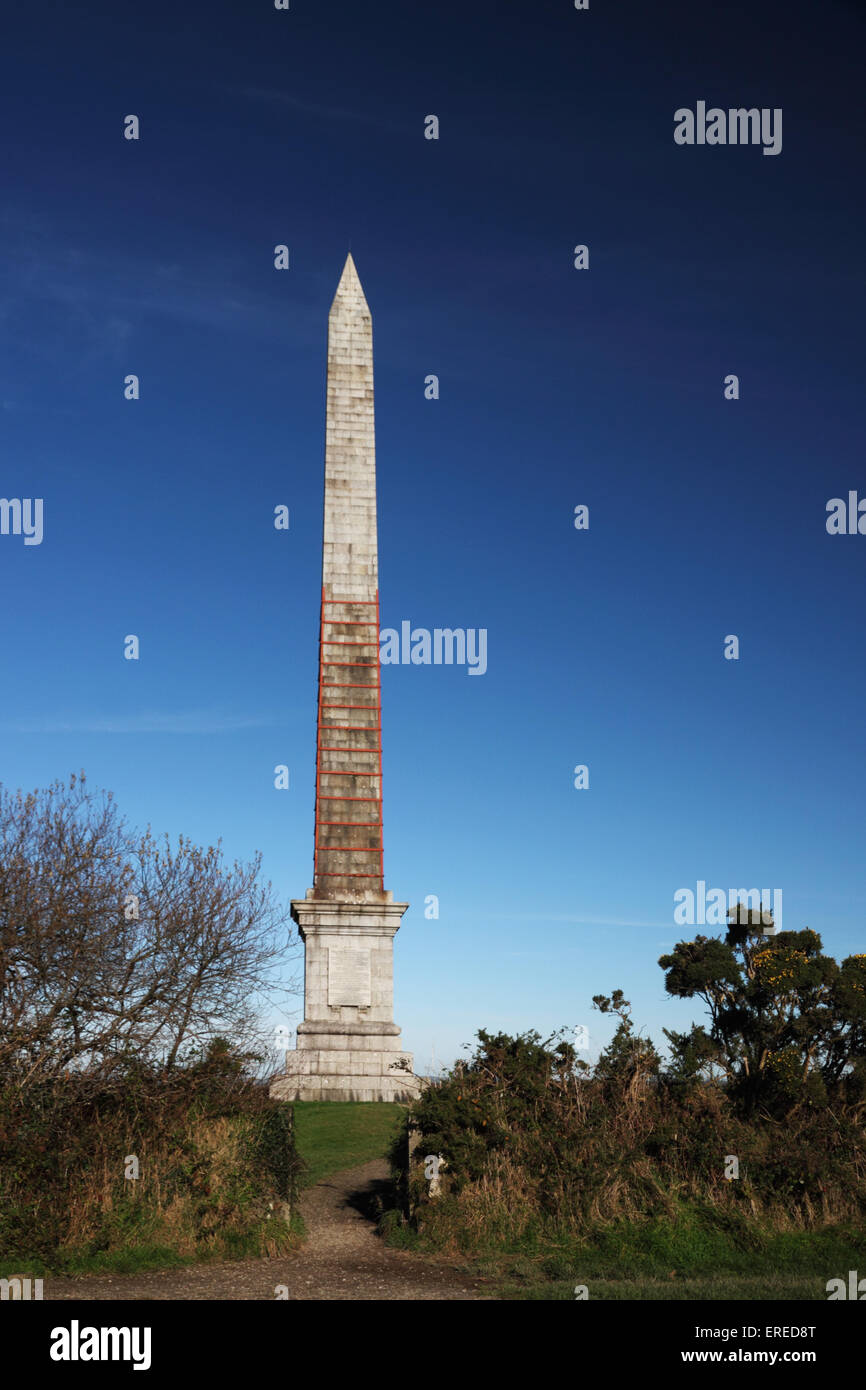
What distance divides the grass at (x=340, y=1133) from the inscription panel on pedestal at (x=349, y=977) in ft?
7.07

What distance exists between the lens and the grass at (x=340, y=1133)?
1842 centimetres

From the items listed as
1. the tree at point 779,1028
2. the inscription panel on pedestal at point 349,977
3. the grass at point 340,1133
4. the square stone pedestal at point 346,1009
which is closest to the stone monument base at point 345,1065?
the square stone pedestal at point 346,1009

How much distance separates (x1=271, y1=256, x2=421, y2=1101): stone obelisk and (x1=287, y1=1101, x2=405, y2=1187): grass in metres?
0.72

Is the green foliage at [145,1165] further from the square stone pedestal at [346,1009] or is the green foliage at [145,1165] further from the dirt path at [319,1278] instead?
the square stone pedestal at [346,1009]

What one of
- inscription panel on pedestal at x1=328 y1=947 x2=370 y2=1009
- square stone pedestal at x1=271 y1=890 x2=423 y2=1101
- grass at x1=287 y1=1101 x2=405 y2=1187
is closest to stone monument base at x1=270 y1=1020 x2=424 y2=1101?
square stone pedestal at x1=271 y1=890 x2=423 y2=1101

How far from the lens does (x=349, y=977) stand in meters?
24.4

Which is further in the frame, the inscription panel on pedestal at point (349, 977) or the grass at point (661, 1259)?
the inscription panel on pedestal at point (349, 977)

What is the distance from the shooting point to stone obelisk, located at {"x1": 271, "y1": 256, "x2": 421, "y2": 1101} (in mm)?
23859

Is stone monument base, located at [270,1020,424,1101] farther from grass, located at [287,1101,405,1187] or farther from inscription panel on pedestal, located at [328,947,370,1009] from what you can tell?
inscription panel on pedestal, located at [328,947,370,1009]

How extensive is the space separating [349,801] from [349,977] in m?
4.24

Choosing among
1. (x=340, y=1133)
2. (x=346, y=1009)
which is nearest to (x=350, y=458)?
(x=346, y=1009)

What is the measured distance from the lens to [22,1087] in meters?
12.9
